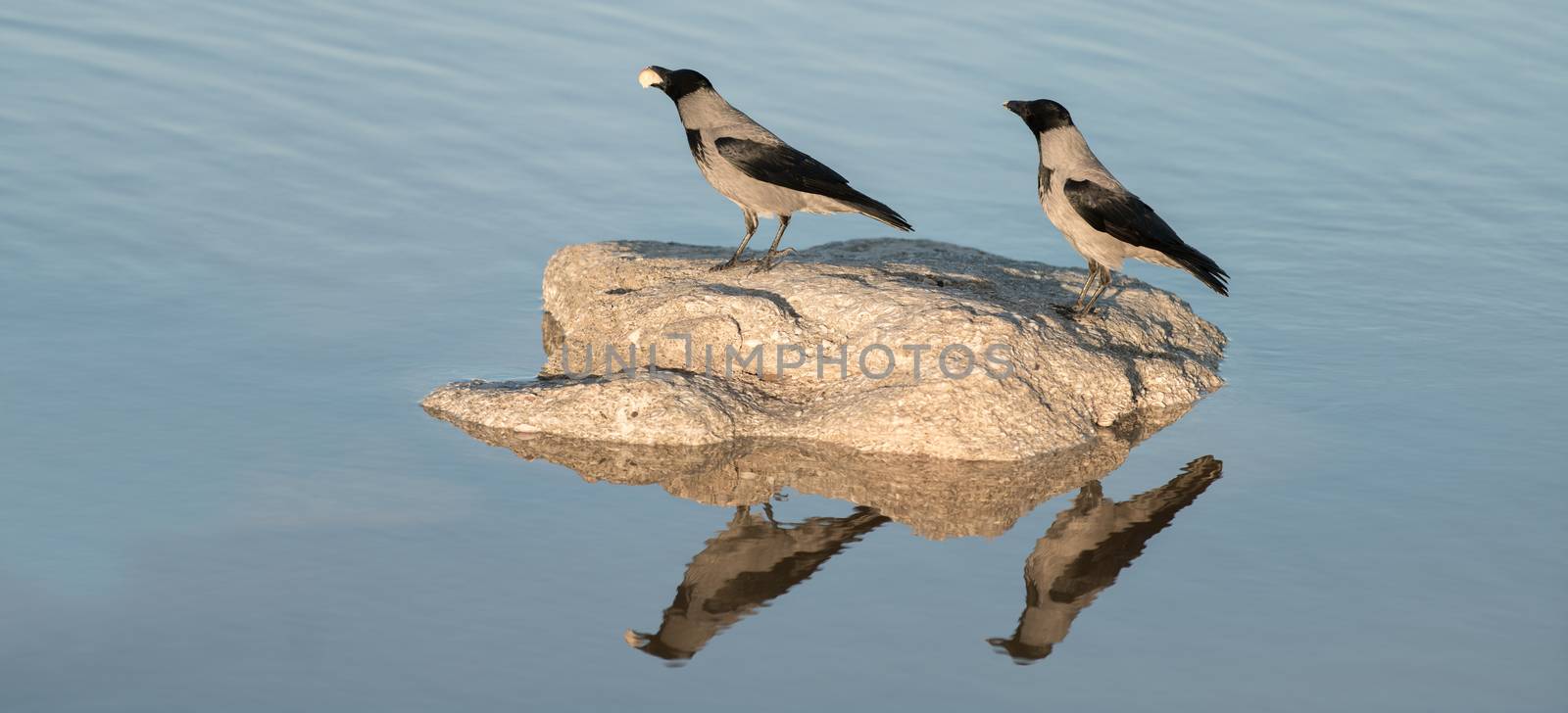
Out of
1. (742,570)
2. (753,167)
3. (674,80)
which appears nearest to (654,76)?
(674,80)

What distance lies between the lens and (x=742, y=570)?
859 cm

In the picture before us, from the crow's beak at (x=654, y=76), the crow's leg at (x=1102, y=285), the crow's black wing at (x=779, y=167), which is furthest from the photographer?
the crow's beak at (x=654, y=76)

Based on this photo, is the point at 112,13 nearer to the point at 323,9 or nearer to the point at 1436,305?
the point at 323,9

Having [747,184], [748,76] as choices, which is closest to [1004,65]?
[748,76]

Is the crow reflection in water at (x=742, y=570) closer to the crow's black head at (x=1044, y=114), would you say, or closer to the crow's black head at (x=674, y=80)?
the crow's black head at (x=1044, y=114)

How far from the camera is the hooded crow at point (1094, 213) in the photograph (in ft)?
36.5

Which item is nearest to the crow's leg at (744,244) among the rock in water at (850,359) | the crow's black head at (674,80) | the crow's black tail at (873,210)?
the rock in water at (850,359)

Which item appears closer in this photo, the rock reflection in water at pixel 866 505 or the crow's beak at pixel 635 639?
the crow's beak at pixel 635 639

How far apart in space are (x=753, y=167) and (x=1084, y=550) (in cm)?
403

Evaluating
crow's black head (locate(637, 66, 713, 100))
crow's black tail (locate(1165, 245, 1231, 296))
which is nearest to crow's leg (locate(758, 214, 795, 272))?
crow's black head (locate(637, 66, 713, 100))

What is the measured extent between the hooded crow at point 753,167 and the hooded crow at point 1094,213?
107 centimetres

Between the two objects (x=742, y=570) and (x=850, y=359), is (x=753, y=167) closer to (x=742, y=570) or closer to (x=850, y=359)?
(x=850, y=359)

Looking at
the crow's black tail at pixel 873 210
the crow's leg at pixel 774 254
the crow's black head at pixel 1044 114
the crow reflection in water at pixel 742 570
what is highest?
the crow's black head at pixel 1044 114

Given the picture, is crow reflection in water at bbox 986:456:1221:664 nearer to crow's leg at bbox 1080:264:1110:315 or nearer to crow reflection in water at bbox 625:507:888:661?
crow reflection in water at bbox 625:507:888:661
